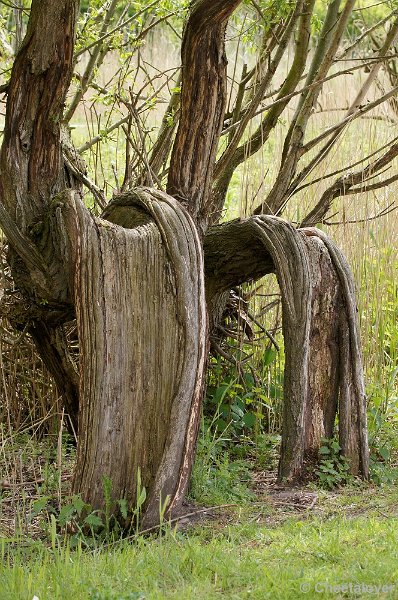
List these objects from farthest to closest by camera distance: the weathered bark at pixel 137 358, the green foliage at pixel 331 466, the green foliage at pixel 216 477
→ the green foliage at pixel 331 466 → the green foliage at pixel 216 477 → the weathered bark at pixel 137 358

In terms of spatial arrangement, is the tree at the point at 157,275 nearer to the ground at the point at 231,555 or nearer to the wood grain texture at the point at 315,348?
the wood grain texture at the point at 315,348

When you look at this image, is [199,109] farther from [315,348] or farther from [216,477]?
[216,477]

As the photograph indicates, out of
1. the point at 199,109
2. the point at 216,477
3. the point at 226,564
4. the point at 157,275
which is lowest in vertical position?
the point at 226,564

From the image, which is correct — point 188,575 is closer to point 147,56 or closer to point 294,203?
point 294,203

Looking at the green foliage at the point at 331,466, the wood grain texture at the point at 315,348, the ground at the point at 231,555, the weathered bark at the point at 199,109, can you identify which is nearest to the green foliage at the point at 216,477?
the ground at the point at 231,555

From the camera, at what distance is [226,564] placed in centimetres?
289

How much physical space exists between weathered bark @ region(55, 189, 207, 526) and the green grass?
12.1 inches

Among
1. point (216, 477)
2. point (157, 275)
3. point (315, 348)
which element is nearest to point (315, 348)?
point (315, 348)

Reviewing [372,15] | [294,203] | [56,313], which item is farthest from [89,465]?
[372,15]

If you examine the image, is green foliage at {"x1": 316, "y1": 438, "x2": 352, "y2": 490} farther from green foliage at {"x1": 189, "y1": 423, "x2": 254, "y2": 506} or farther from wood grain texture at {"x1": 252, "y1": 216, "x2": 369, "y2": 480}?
green foliage at {"x1": 189, "y1": 423, "x2": 254, "y2": 506}

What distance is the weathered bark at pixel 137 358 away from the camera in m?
3.56

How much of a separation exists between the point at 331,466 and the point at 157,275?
118 centimetres

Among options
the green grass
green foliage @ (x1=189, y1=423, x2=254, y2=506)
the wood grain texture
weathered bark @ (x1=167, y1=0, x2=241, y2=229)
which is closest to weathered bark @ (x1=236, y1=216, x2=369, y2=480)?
the wood grain texture

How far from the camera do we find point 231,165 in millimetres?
5211
